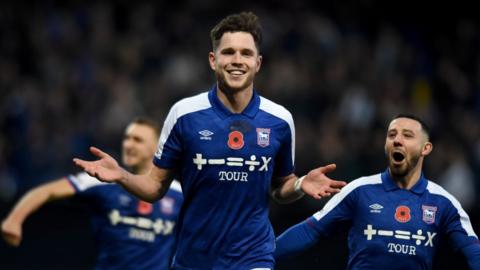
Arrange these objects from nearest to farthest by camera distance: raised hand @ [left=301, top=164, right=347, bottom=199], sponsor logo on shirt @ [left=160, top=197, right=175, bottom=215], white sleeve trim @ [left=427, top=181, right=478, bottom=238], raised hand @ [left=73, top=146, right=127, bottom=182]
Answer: raised hand @ [left=73, top=146, right=127, bottom=182] → raised hand @ [left=301, top=164, right=347, bottom=199] → white sleeve trim @ [left=427, top=181, right=478, bottom=238] → sponsor logo on shirt @ [left=160, top=197, right=175, bottom=215]

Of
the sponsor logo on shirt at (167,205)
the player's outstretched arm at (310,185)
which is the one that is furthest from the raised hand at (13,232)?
the player's outstretched arm at (310,185)

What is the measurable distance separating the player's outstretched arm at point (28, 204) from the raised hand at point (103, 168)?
1622mm

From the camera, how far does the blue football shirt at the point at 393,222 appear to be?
6.60 meters

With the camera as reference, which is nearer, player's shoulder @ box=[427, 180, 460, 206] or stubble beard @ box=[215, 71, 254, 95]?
stubble beard @ box=[215, 71, 254, 95]

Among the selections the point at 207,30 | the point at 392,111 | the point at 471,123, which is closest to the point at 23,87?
the point at 207,30

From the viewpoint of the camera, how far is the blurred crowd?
12.9 metres

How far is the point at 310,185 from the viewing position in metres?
5.93

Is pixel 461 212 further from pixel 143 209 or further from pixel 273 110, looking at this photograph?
pixel 143 209

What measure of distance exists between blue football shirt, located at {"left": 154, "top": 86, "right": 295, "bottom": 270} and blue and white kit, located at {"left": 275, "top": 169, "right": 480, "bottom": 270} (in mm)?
774

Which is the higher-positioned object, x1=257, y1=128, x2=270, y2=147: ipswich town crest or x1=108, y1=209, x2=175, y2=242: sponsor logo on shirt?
x1=257, y1=128, x2=270, y2=147: ipswich town crest

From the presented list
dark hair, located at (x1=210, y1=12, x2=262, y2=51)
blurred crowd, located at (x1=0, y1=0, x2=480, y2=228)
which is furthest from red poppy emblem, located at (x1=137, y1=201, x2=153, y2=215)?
blurred crowd, located at (x1=0, y1=0, x2=480, y2=228)

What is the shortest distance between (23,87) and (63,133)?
1058 millimetres

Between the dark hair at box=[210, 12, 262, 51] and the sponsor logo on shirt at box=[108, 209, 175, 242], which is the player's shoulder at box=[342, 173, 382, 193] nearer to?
the dark hair at box=[210, 12, 262, 51]

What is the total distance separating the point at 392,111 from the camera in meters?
13.3
